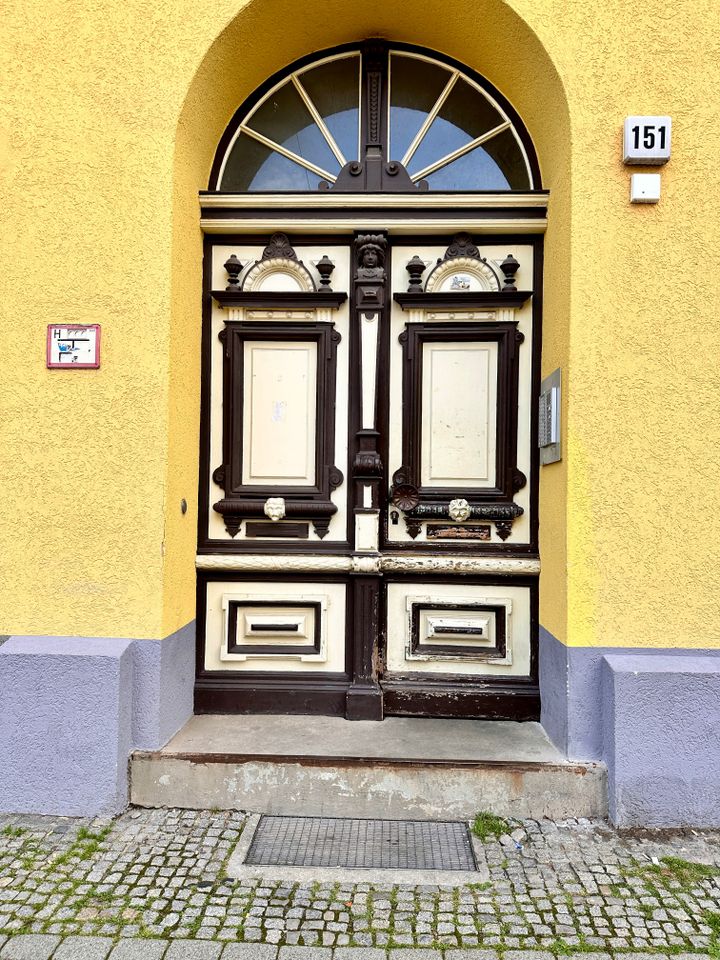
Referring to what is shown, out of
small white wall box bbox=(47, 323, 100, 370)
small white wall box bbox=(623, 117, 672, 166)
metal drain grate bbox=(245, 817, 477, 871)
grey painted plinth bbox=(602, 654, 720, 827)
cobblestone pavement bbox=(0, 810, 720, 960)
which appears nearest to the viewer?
cobblestone pavement bbox=(0, 810, 720, 960)

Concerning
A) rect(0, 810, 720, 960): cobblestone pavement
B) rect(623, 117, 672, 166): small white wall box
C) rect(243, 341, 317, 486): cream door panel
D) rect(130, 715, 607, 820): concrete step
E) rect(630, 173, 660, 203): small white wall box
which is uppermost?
rect(623, 117, 672, 166): small white wall box

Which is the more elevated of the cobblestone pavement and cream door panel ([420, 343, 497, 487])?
cream door panel ([420, 343, 497, 487])

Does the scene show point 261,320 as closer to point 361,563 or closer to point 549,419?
point 361,563

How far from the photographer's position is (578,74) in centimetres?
324

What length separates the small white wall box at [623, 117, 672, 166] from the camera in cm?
317

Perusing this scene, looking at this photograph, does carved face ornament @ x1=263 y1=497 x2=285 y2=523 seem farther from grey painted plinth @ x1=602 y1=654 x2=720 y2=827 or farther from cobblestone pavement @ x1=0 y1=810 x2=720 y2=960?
grey painted plinth @ x1=602 y1=654 x2=720 y2=827

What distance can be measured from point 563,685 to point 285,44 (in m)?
4.00

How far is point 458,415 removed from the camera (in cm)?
381

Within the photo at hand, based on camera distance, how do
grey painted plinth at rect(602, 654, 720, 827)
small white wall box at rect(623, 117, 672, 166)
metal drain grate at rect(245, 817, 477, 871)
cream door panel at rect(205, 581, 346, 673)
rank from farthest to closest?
1. cream door panel at rect(205, 581, 346, 673)
2. small white wall box at rect(623, 117, 672, 166)
3. grey painted plinth at rect(602, 654, 720, 827)
4. metal drain grate at rect(245, 817, 477, 871)

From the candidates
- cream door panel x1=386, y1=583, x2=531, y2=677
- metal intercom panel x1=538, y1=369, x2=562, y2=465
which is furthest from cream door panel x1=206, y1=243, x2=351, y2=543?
metal intercom panel x1=538, y1=369, x2=562, y2=465

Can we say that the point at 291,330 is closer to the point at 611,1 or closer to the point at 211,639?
the point at 211,639

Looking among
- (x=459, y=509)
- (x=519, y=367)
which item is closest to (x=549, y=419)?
(x=519, y=367)

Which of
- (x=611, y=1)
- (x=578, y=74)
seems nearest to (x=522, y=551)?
(x=578, y=74)

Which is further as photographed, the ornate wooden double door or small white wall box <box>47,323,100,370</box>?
the ornate wooden double door
